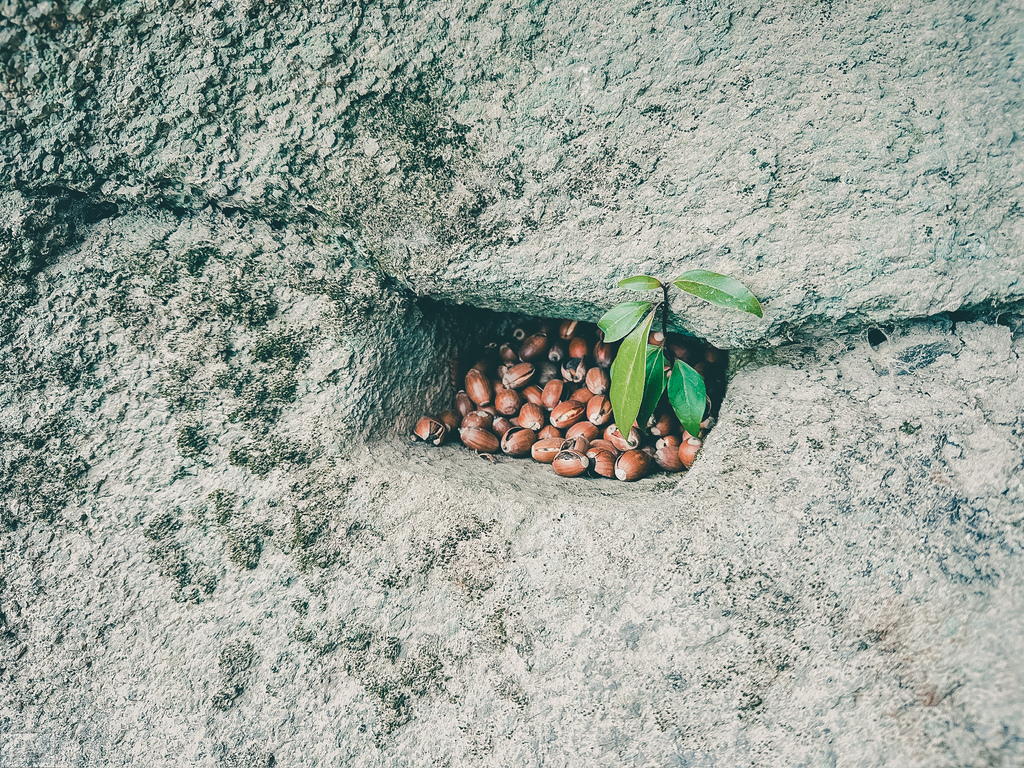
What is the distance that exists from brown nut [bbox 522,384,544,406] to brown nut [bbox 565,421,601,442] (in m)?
0.14

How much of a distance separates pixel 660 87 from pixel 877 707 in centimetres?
143

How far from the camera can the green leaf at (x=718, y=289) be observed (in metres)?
1.33

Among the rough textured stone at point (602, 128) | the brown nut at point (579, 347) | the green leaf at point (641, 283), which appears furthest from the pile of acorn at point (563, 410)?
the rough textured stone at point (602, 128)

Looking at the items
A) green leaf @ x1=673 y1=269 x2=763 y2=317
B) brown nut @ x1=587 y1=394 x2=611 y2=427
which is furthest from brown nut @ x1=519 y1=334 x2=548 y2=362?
green leaf @ x1=673 y1=269 x2=763 y2=317

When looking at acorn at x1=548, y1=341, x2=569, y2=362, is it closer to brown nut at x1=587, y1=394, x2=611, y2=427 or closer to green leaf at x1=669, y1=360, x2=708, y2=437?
brown nut at x1=587, y1=394, x2=611, y2=427

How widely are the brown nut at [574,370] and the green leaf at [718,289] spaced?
0.53m

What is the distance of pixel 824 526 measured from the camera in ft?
4.23

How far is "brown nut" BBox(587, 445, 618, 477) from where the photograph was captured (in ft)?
5.59

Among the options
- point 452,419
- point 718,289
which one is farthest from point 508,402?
point 718,289

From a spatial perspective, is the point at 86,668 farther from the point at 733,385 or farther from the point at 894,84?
the point at 894,84

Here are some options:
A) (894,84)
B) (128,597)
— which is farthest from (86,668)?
(894,84)

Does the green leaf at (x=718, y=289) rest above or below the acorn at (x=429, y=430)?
above

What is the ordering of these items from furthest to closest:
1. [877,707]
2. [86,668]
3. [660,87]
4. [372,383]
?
1. [372,383]
2. [86,668]
3. [660,87]
4. [877,707]

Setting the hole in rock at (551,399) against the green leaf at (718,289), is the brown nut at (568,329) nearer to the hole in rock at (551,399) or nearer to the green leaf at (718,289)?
the hole in rock at (551,399)
